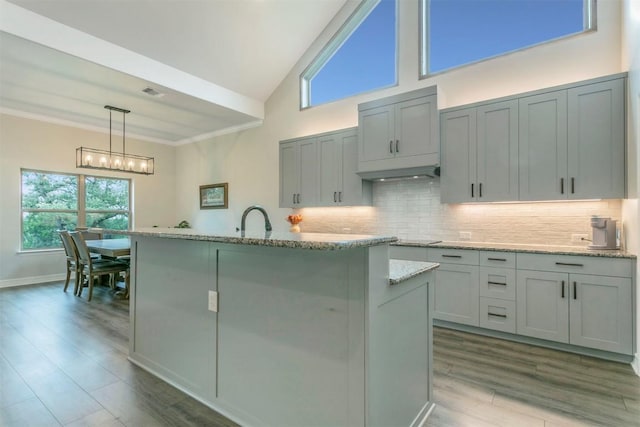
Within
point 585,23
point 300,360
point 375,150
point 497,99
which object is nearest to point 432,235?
point 375,150

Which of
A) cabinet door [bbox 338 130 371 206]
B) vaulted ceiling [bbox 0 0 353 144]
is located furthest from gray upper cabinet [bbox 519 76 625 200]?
vaulted ceiling [bbox 0 0 353 144]

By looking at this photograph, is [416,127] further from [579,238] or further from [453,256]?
[579,238]

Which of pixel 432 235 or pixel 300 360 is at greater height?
pixel 432 235

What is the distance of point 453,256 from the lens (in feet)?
11.0

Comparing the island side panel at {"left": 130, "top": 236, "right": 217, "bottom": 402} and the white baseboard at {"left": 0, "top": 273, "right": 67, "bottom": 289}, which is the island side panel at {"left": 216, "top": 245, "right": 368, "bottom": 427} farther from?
the white baseboard at {"left": 0, "top": 273, "right": 67, "bottom": 289}

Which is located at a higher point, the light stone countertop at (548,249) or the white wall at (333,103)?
the white wall at (333,103)

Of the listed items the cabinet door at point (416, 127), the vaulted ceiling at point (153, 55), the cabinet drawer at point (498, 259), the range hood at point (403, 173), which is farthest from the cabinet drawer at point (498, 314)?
the vaulted ceiling at point (153, 55)

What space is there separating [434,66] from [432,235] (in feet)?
7.05

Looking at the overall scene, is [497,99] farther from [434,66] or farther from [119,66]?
[119,66]

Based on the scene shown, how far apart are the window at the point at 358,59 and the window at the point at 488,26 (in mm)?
508

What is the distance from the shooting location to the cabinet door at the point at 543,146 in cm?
301

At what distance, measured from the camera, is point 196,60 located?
445 cm

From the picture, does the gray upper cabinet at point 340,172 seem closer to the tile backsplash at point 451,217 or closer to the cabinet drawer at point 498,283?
the tile backsplash at point 451,217

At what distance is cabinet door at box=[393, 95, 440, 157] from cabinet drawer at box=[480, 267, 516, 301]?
141 centimetres
